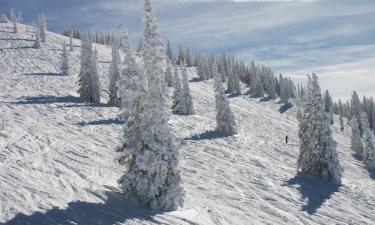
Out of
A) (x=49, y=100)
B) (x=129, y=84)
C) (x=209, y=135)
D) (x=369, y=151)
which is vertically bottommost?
(x=369, y=151)

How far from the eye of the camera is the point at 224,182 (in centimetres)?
3500

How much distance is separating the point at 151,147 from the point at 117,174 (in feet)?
24.7

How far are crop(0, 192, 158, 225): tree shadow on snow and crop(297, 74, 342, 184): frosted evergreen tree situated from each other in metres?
24.4

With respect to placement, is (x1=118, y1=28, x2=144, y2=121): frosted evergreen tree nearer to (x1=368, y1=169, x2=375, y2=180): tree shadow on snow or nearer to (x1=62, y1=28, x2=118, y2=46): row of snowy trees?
(x1=368, y1=169, x2=375, y2=180): tree shadow on snow

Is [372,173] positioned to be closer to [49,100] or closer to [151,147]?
[49,100]

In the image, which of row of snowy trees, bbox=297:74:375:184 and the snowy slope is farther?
row of snowy trees, bbox=297:74:375:184

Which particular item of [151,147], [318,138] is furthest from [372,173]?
[151,147]

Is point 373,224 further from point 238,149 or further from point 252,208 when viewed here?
point 238,149

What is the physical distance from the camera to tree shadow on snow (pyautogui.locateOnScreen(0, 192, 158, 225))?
18.2 metres

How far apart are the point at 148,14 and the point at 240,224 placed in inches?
496

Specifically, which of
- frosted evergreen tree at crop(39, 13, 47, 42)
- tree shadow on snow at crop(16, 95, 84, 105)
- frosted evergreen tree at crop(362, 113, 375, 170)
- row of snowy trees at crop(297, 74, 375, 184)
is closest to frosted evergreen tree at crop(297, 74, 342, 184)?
row of snowy trees at crop(297, 74, 375, 184)

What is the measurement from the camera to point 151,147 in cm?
2217

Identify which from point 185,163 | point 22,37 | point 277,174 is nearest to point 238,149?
point 277,174

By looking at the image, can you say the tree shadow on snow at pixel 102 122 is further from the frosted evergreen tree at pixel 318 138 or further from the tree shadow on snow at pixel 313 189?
the frosted evergreen tree at pixel 318 138
